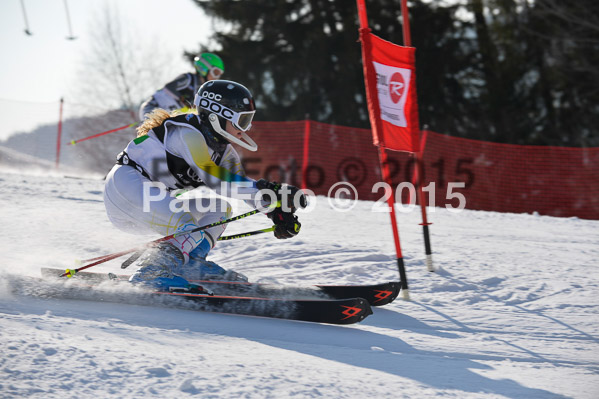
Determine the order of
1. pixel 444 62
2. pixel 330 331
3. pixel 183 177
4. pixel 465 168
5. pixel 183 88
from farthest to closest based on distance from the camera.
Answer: pixel 444 62, pixel 465 168, pixel 183 88, pixel 183 177, pixel 330 331

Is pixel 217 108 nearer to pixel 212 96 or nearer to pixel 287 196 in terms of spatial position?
pixel 212 96

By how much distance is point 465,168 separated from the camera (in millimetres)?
14031

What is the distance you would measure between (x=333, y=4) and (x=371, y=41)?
1621 cm

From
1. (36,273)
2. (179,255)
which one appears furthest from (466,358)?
(36,273)

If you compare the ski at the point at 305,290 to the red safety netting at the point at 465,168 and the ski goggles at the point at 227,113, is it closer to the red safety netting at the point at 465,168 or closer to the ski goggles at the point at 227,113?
the ski goggles at the point at 227,113

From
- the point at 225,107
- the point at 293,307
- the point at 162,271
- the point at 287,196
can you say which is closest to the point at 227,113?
the point at 225,107

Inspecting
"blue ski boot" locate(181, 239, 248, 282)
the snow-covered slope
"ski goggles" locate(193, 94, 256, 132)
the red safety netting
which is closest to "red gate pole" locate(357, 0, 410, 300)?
the snow-covered slope

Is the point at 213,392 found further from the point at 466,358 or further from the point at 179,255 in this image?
the point at 179,255

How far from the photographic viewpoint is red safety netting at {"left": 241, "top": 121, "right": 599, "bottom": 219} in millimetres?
13109

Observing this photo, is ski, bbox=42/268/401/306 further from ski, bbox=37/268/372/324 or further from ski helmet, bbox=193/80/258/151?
ski helmet, bbox=193/80/258/151

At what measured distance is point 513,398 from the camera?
2.63m

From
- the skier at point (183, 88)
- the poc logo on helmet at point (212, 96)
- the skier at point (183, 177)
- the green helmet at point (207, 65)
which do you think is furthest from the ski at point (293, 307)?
the green helmet at point (207, 65)

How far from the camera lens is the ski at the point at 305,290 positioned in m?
4.30

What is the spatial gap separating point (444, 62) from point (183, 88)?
524 inches
